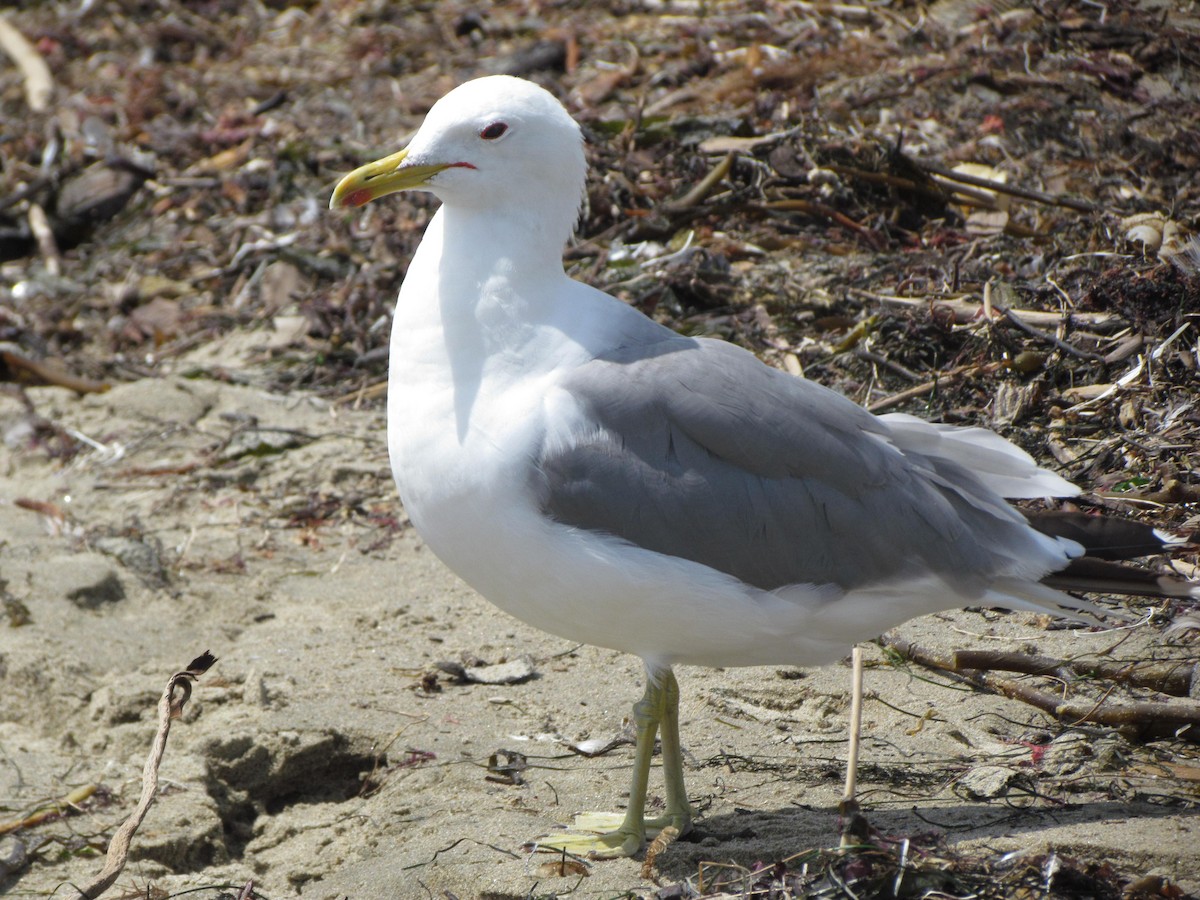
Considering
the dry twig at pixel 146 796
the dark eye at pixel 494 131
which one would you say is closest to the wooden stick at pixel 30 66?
the dark eye at pixel 494 131

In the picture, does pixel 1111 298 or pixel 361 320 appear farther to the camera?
pixel 361 320

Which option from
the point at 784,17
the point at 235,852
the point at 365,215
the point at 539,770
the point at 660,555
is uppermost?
the point at 784,17

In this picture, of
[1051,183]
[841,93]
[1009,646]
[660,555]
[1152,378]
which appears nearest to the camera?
[660,555]

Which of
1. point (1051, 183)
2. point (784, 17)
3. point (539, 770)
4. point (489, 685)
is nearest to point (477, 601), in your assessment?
point (489, 685)

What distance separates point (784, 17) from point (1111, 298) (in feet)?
11.7

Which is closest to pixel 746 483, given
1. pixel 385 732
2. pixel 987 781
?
pixel 987 781

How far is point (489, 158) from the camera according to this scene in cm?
334

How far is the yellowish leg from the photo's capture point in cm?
326

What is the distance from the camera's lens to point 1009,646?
13.0 ft

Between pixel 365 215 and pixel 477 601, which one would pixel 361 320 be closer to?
pixel 365 215

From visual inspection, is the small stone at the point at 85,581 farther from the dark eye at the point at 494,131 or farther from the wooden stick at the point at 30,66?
the wooden stick at the point at 30,66

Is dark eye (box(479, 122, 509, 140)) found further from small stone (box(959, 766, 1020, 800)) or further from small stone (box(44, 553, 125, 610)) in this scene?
small stone (box(44, 553, 125, 610))

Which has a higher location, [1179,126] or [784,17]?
[784,17]

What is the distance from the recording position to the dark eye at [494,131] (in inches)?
130
